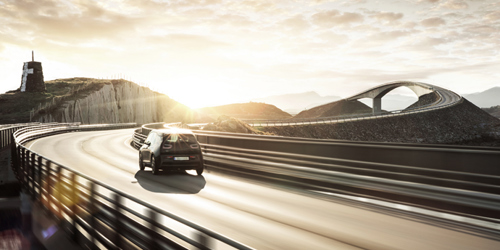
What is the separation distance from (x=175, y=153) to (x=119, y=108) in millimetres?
119131

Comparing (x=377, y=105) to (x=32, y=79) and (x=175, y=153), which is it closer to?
(x=32, y=79)

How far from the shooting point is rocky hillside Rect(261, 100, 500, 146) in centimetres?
7844

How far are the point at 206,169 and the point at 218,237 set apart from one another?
13704 mm

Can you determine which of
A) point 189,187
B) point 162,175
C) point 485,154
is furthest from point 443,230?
point 162,175

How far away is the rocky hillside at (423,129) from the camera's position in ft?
257

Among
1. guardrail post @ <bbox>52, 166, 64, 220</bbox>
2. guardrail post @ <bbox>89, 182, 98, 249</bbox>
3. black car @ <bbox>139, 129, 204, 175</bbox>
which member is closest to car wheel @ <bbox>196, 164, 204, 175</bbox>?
black car @ <bbox>139, 129, 204, 175</bbox>

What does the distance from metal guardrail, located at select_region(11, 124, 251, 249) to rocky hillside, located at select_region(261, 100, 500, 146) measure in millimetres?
62870

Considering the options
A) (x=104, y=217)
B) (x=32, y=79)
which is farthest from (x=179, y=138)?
(x=32, y=79)

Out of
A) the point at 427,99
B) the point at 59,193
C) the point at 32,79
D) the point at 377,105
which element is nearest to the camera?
the point at 59,193

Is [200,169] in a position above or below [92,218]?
below

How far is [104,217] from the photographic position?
5.44 m

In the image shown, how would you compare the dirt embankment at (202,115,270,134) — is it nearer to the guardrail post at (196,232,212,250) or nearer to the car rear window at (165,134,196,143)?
the car rear window at (165,134,196,143)

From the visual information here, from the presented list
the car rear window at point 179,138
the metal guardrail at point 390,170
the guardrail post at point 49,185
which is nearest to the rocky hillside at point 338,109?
the car rear window at point 179,138

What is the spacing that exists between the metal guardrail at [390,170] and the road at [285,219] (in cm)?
69
